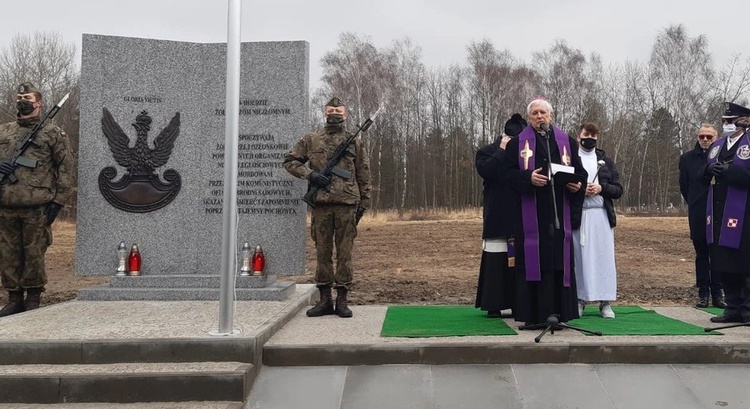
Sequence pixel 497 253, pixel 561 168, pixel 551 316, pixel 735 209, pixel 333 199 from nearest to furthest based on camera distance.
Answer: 1. pixel 551 316
2. pixel 561 168
3. pixel 735 209
4. pixel 497 253
5. pixel 333 199

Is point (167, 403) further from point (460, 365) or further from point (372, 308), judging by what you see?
point (372, 308)

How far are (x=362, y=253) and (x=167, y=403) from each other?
11.7m

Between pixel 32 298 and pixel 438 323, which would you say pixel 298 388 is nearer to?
pixel 438 323

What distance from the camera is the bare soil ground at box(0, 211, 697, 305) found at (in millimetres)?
8695

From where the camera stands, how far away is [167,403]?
409 cm

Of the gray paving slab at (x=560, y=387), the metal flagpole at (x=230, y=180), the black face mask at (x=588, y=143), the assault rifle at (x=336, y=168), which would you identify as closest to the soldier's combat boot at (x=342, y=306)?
the assault rifle at (x=336, y=168)

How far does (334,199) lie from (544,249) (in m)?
2.07

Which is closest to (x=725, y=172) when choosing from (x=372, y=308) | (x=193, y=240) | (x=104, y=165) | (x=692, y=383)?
(x=692, y=383)

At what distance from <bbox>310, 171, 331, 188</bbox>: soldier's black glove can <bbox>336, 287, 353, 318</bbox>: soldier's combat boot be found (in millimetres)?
1066

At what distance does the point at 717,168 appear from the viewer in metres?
5.47

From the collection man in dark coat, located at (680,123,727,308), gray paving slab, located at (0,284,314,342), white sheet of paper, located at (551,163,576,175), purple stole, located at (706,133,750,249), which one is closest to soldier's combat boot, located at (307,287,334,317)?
gray paving slab, located at (0,284,314,342)

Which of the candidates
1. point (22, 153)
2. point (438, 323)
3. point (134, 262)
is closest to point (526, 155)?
point (438, 323)

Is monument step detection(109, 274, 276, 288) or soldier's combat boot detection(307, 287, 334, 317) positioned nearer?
soldier's combat boot detection(307, 287, 334, 317)

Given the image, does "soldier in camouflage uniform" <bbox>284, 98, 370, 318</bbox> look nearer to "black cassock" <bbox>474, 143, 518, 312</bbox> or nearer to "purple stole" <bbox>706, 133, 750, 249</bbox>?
"black cassock" <bbox>474, 143, 518, 312</bbox>
